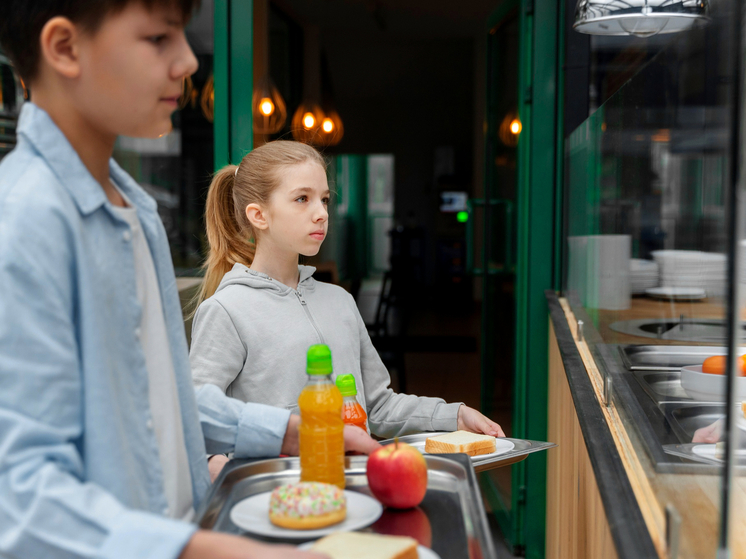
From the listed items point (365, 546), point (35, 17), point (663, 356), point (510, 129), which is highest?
point (510, 129)

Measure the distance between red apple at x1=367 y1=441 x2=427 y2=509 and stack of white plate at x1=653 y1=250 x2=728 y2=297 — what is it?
0.40 meters

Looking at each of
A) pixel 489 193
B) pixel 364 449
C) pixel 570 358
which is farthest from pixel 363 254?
pixel 364 449

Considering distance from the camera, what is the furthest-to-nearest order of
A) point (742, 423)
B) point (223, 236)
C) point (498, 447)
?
point (223, 236)
point (498, 447)
point (742, 423)

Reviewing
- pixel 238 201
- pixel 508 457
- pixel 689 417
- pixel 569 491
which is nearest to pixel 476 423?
pixel 508 457

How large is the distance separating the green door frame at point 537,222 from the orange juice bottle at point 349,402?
1.91 m

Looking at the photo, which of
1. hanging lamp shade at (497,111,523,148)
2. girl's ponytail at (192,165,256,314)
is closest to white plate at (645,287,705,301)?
girl's ponytail at (192,165,256,314)

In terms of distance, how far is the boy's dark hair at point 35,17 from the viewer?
77cm

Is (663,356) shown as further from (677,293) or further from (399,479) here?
(399,479)

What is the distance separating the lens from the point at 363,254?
43.8 feet

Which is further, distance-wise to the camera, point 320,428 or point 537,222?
point 537,222

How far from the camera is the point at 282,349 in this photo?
1664mm

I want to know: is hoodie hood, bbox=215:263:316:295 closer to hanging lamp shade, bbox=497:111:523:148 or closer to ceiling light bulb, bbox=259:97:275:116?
ceiling light bulb, bbox=259:97:275:116

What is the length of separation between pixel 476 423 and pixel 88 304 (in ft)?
3.07

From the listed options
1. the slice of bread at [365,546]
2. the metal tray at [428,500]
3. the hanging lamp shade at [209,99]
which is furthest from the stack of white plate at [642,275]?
the hanging lamp shade at [209,99]
